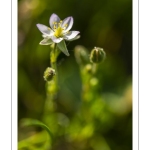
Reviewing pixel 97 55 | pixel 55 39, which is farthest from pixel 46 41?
pixel 97 55

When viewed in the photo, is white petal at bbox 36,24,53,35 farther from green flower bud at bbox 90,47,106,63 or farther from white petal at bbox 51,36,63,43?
green flower bud at bbox 90,47,106,63

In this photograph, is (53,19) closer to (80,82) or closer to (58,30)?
(58,30)

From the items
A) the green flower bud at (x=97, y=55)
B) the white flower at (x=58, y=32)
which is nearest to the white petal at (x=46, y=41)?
the white flower at (x=58, y=32)

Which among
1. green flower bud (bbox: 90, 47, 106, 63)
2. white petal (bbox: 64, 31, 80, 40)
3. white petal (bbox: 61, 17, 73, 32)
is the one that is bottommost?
green flower bud (bbox: 90, 47, 106, 63)

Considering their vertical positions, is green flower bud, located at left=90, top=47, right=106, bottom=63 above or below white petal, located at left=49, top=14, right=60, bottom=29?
below

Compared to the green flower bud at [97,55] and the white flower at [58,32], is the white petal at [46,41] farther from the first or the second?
the green flower bud at [97,55]

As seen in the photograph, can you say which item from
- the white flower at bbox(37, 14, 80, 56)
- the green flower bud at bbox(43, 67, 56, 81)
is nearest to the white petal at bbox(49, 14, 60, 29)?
the white flower at bbox(37, 14, 80, 56)
